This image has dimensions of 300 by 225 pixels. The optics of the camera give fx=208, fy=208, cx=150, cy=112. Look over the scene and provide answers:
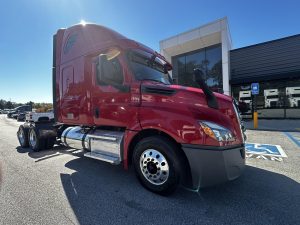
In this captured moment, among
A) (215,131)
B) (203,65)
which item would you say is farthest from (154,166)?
(203,65)

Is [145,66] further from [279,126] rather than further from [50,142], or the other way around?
[279,126]

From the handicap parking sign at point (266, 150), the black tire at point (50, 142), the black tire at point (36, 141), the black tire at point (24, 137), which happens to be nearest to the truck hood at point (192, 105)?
the handicap parking sign at point (266, 150)

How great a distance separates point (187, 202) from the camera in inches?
124

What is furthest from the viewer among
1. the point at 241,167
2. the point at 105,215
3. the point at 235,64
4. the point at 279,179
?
the point at 235,64

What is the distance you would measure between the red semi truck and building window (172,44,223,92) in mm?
11863

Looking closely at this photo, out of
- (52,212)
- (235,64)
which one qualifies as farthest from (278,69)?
(52,212)

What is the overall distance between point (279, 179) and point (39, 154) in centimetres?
634

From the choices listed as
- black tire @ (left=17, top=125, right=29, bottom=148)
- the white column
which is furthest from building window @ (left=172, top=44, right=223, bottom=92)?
black tire @ (left=17, top=125, right=29, bottom=148)

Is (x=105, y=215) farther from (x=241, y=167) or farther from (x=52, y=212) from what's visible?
(x=241, y=167)

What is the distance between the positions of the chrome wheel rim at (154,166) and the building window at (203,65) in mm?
13147

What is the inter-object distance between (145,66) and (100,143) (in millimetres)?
1840

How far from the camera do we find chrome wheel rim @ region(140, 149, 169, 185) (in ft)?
10.7

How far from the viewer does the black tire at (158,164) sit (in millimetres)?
3154

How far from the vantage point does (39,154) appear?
638 centimetres
